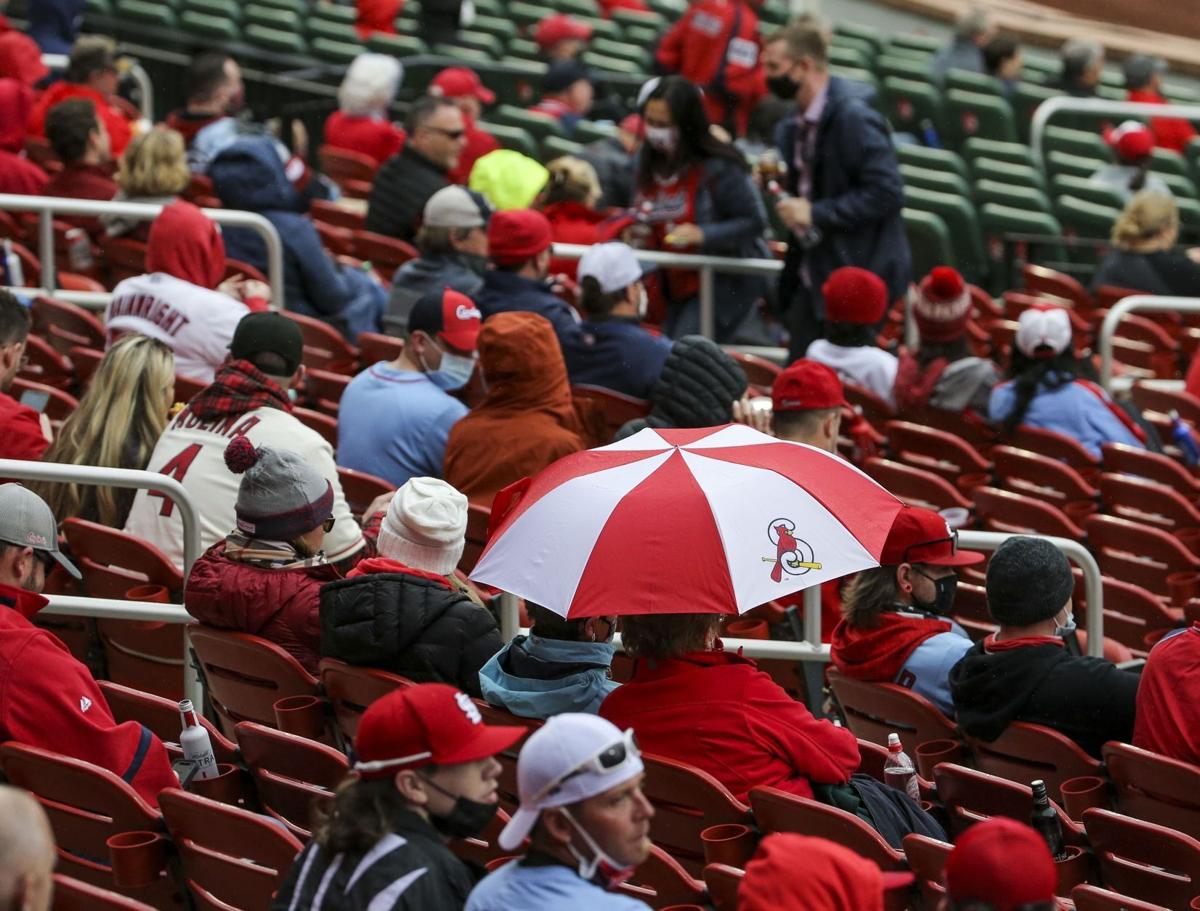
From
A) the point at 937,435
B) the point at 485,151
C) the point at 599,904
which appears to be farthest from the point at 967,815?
the point at 485,151

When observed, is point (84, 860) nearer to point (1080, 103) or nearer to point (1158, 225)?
point (1158, 225)

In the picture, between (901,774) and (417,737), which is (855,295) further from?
(417,737)

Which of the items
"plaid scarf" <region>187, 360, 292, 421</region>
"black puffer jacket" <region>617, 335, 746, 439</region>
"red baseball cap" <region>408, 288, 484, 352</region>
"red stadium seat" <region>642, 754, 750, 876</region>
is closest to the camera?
"red stadium seat" <region>642, 754, 750, 876</region>

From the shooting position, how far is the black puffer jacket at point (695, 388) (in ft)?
20.1

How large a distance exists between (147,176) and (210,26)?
23.5 ft

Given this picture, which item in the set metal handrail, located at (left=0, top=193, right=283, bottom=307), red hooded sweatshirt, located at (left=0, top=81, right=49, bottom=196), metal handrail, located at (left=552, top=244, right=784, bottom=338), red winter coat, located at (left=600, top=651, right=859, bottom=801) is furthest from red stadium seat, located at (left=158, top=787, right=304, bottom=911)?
red hooded sweatshirt, located at (left=0, top=81, right=49, bottom=196)

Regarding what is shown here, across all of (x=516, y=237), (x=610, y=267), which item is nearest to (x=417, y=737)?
(x=610, y=267)

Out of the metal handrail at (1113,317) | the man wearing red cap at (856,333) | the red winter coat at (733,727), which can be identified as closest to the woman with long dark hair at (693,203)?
the man wearing red cap at (856,333)

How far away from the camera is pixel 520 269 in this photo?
291 inches

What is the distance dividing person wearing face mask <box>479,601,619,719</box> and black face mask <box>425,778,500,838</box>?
0.80 metres

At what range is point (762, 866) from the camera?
2959mm

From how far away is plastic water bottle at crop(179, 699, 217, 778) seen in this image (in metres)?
4.23

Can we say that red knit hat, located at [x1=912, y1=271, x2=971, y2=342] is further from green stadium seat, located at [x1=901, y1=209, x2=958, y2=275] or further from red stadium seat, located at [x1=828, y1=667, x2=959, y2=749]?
green stadium seat, located at [x1=901, y1=209, x2=958, y2=275]

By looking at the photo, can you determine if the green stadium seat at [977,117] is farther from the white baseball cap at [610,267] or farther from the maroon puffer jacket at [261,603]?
the maroon puffer jacket at [261,603]
